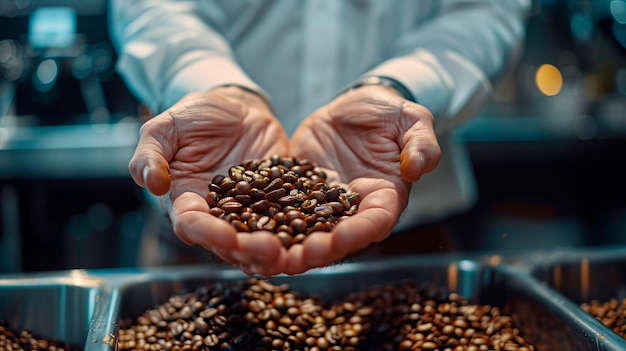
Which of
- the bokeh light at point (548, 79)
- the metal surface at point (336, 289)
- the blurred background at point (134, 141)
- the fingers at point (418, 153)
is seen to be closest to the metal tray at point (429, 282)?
the metal surface at point (336, 289)

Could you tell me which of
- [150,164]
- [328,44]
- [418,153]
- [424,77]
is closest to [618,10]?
[328,44]

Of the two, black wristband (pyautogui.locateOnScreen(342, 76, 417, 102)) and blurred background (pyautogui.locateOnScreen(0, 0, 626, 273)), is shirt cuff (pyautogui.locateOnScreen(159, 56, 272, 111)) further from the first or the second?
blurred background (pyautogui.locateOnScreen(0, 0, 626, 273))

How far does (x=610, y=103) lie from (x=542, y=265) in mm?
2430

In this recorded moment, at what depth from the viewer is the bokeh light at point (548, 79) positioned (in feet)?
12.6

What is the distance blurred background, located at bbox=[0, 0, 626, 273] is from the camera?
2709 mm

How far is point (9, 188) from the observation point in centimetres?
263

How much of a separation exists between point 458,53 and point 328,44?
369mm

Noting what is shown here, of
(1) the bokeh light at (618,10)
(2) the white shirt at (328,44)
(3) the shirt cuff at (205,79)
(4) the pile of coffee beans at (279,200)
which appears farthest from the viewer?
(1) the bokeh light at (618,10)

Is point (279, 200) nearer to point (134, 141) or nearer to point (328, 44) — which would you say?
point (328, 44)

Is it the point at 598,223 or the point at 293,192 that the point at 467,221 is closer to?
the point at 598,223

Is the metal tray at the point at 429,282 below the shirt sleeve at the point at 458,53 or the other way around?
below

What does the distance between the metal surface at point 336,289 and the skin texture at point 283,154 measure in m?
0.26

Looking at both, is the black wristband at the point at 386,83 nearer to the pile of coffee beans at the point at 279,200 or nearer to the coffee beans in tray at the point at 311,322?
the pile of coffee beans at the point at 279,200

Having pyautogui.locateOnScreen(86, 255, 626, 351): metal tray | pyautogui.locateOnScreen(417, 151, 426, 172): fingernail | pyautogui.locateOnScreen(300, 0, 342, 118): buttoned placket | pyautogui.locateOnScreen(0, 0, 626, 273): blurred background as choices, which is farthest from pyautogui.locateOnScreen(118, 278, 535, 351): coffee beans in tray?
pyautogui.locateOnScreen(0, 0, 626, 273): blurred background
